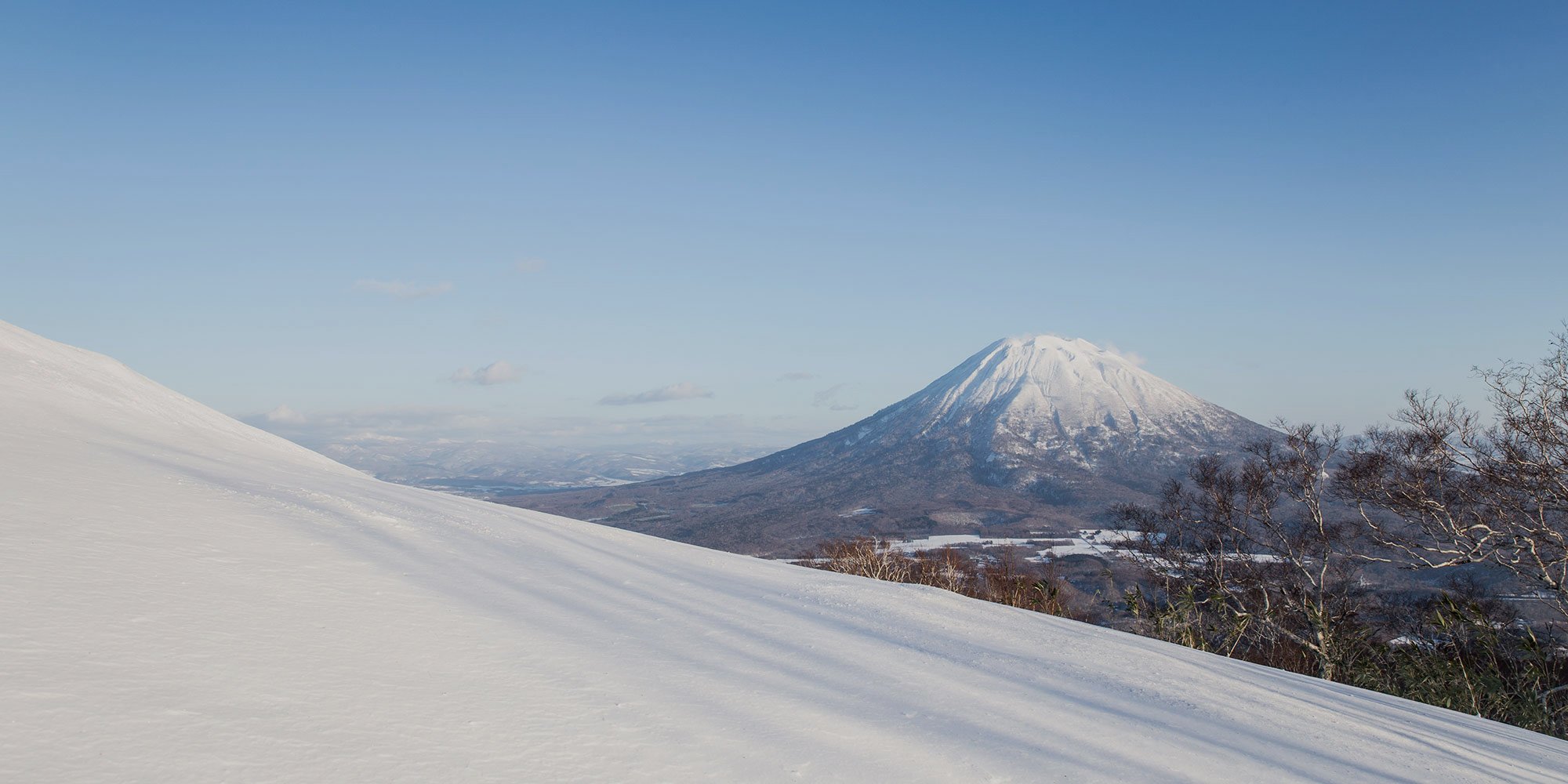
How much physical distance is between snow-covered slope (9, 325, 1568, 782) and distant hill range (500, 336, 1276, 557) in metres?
71.6

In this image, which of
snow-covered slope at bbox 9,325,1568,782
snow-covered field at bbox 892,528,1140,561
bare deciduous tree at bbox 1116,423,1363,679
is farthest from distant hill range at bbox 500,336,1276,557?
snow-covered slope at bbox 9,325,1568,782

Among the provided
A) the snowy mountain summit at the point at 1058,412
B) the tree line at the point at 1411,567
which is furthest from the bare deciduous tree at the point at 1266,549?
the snowy mountain summit at the point at 1058,412

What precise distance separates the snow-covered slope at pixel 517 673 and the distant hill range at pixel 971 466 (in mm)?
71551

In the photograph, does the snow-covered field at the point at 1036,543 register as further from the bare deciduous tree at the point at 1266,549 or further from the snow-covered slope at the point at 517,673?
the snow-covered slope at the point at 517,673

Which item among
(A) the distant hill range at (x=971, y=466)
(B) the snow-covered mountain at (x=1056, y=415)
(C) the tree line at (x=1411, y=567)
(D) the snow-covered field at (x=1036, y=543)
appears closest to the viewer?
(C) the tree line at (x=1411, y=567)

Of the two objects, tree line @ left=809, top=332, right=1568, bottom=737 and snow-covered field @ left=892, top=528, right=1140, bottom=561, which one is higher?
tree line @ left=809, top=332, right=1568, bottom=737

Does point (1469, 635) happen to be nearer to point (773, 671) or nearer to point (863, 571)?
point (863, 571)

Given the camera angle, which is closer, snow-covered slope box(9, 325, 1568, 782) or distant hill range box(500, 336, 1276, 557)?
snow-covered slope box(9, 325, 1568, 782)

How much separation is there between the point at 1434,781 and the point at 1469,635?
21.4 meters

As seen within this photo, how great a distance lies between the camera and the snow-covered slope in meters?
2.21

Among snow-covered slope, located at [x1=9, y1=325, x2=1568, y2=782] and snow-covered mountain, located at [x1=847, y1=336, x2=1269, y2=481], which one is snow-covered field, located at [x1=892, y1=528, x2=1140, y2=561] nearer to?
snow-covered mountain, located at [x1=847, y1=336, x2=1269, y2=481]

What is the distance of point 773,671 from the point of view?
11.7 feet

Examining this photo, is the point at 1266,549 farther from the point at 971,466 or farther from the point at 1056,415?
the point at 1056,415

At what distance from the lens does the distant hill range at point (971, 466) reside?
331 feet
